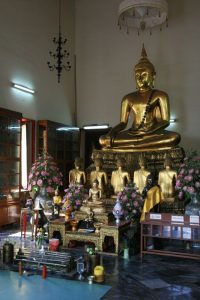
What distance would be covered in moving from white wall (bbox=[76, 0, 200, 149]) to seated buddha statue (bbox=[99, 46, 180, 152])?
1.12 metres

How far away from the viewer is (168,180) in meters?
5.45

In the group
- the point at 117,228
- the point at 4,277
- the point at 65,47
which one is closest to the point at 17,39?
the point at 65,47

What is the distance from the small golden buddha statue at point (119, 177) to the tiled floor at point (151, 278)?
1.93m

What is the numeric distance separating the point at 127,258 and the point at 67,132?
4766 mm

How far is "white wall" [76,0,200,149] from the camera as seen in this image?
8.04m

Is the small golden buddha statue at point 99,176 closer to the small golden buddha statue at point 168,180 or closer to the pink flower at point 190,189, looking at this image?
the small golden buddha statue at point 168,180

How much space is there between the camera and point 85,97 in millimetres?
9109

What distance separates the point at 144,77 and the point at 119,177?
7.89 feet

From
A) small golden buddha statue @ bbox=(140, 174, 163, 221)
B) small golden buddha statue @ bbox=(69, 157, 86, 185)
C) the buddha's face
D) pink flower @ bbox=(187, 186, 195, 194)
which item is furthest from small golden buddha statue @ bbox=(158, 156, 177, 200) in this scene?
the buddha's face

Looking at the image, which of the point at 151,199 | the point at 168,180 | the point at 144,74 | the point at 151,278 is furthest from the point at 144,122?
the point at 151,278

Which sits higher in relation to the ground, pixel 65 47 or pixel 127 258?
pixel 65 47

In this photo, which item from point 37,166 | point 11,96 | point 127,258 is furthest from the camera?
point 11,96

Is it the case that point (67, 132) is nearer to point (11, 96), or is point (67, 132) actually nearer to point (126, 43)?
point (11, 96)

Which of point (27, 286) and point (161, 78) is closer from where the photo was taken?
point (27, 286)
